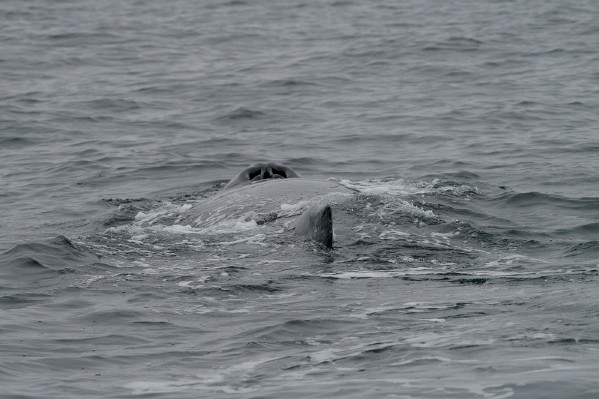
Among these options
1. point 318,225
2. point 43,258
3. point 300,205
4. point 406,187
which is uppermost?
point 318,225

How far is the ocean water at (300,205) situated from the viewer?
401 inches

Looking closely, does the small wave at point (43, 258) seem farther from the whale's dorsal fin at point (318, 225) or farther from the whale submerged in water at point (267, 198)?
the whale's dorsal fin at point (318, 225)

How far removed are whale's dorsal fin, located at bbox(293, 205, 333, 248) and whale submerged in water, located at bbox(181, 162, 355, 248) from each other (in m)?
0.03

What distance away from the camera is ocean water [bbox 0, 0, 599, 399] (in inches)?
401

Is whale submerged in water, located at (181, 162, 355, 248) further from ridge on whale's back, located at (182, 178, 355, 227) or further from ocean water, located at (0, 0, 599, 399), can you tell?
ocean water, located at (0, 0, 599, 399)

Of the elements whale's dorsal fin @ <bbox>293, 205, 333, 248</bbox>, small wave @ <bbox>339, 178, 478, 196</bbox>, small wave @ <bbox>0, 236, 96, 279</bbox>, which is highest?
whale's dorsal fin @ <bbox>293, 205, 333, 248</bbox>

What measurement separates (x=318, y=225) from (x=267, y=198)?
276 cm

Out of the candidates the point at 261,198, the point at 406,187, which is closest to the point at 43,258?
the point at 261,198

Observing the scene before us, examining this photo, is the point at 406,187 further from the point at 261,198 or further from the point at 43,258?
the point at 43,258

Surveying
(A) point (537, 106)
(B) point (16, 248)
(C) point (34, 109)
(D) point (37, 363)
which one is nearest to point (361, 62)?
(A) point (537, 106)

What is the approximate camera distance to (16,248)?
49.9ft

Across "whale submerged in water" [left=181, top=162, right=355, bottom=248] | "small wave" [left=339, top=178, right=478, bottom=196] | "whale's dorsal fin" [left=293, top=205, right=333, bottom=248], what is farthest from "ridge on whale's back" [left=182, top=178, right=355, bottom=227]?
"small wave" [left=339, top=178, right=478, bottom=196]

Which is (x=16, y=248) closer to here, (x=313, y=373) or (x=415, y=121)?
(x=313, y=373)

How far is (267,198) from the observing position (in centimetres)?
1658
